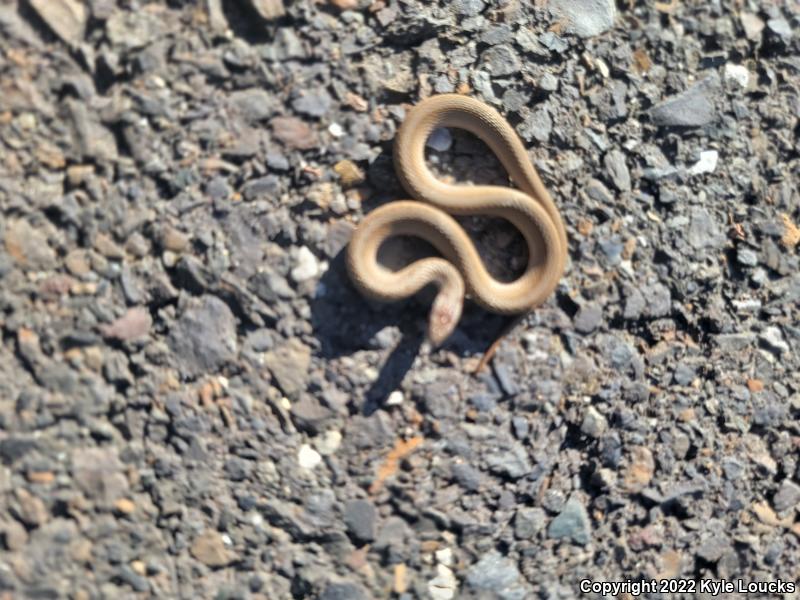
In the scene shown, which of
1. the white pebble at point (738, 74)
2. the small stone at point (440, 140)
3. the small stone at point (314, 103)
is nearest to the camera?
the small stone at point (314, 103)

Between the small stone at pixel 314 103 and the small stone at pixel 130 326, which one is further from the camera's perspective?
the small stone at pixel 314 103

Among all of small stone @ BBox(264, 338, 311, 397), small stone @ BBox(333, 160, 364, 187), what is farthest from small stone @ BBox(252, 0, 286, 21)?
small stone @ BBox(264, 338, 311, 397)

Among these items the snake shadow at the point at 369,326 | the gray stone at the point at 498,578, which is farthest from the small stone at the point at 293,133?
the gray stone at the point at 498,578

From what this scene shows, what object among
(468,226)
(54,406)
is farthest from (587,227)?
(54,406)

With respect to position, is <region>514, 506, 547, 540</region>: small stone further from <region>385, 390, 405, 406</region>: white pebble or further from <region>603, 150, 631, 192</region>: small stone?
<region>603, 150, 631, 192</region>: small stone

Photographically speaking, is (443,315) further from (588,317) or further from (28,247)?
(28,247)

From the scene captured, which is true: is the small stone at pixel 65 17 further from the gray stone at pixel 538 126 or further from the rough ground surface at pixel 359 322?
the gray stone at pixel 538 126
